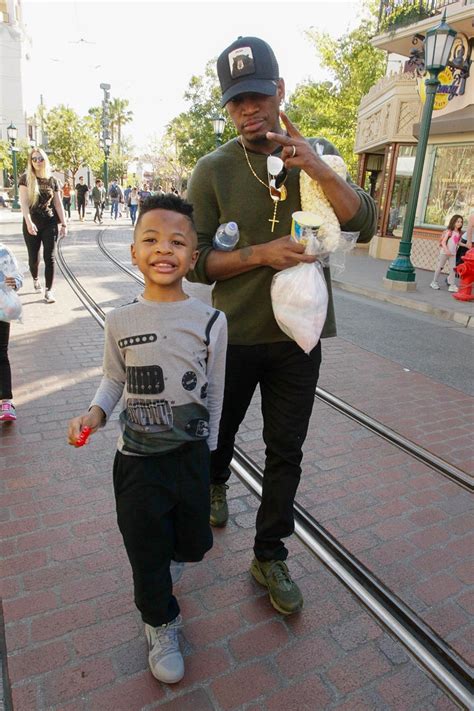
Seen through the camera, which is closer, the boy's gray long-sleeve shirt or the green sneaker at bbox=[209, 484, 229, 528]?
the boy's gray long-sleeve shirt

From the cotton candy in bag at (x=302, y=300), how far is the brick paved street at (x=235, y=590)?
123 centimetres

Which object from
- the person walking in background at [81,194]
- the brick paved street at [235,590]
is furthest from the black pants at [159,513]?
the person walking in background at [81,194]

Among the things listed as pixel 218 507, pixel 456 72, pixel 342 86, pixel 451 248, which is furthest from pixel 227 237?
pixel 342 86

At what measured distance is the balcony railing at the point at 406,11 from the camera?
15.1m

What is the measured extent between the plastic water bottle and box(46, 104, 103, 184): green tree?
119 feet

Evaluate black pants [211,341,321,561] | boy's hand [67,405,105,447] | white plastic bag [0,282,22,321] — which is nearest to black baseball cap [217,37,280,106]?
black pants [211,341,321,561]

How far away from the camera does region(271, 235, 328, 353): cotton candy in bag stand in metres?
2.00

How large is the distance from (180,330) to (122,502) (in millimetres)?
649

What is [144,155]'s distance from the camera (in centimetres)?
7500

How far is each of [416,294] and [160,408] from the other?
32.8 feet

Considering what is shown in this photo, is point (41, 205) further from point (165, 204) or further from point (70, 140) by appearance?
point (70, 140)

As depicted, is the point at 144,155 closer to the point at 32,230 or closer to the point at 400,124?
the point at 400,124

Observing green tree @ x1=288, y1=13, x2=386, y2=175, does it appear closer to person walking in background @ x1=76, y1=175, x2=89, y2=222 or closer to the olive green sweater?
person walking in background @ x1=76, y1=175, x2=89, y2=222

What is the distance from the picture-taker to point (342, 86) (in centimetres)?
2244
